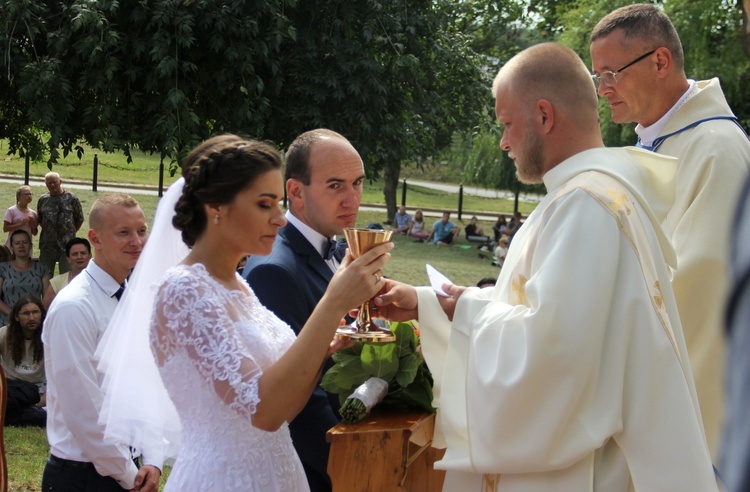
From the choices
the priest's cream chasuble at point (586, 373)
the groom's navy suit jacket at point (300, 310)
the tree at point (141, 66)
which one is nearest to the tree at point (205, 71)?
the tree at point (141, 66)

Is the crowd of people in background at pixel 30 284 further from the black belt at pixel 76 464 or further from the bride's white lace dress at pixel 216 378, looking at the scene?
the bride's white lace dress at pixel 216 378

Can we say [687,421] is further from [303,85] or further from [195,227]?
[303,85]

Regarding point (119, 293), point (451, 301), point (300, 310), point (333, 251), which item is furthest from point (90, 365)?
point (451, 301)

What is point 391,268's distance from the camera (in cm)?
2238

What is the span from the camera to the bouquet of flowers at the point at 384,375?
10.7 ft

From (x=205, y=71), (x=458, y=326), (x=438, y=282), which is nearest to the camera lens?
(x=458, y=326)

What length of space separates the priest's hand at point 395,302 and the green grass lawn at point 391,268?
5097mm

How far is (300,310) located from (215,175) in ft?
2.64

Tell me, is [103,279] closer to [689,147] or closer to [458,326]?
[458,326]

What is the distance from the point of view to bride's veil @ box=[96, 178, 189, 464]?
3.61m

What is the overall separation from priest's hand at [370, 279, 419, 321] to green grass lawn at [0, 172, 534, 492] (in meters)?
5.10

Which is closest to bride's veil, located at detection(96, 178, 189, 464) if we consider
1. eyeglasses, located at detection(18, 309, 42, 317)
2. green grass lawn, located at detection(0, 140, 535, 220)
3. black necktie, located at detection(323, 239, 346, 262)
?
black necktie, located at detection(323, 239, 346, 262)

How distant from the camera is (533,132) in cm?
328

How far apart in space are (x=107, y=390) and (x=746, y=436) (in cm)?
339
